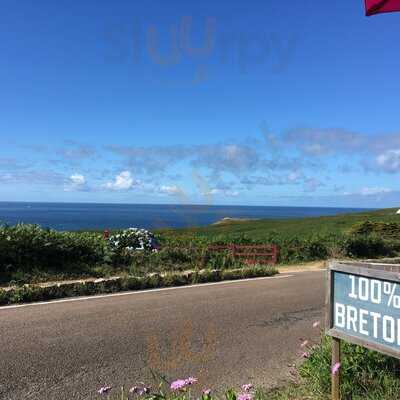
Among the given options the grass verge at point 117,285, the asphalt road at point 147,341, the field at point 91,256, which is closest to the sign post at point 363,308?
the asphalt road at point 147,341

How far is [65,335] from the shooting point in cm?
715

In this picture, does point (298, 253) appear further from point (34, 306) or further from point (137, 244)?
point (34, 306)

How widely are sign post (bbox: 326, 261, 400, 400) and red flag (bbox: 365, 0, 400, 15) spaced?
2.16 meters

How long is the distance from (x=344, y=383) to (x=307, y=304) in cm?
551

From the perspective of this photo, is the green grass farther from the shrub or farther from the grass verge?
the grass verge

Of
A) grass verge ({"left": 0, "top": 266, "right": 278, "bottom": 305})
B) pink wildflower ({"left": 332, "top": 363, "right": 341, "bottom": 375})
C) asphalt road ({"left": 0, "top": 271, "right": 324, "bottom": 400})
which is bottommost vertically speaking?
asphalt road ({"left": 0, "top": 271, "right": 324, "bottom": 400})

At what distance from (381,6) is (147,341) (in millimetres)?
4952

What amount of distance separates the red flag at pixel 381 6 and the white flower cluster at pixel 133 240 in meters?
11.8

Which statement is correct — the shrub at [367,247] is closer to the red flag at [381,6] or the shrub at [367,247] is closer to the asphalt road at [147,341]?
the asphalt road at [147,341]

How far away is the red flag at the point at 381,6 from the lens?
4316 millimetres

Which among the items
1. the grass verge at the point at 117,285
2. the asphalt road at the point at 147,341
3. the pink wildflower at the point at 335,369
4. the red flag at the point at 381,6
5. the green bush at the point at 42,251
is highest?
the red flag at the point at 381,6

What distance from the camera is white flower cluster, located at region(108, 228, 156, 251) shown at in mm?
15848

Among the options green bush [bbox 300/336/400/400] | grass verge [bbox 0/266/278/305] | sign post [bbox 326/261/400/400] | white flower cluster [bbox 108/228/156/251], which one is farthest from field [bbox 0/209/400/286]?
sign post [bbox 326/261/400/400]

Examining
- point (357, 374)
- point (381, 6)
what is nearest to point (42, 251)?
point (357, 374)
